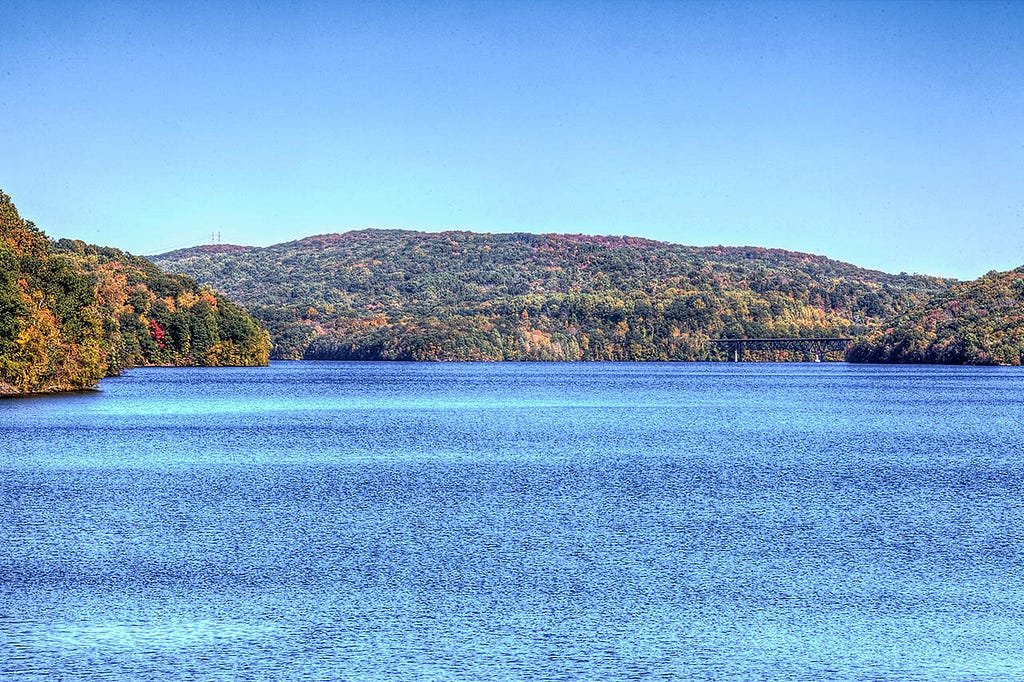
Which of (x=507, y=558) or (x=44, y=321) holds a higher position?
(x=44, y=321)

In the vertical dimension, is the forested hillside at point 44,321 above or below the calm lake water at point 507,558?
above

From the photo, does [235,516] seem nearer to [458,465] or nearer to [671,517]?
[671,517]

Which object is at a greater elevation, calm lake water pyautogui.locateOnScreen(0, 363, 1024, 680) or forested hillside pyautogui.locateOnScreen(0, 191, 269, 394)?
forested hillside pyautogui.locateOnScreen(0, 191, 269, 394)

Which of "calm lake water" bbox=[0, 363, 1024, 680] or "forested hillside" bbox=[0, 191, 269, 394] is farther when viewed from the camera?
"forested hillside" bbox=[0, 191, 269, 394]

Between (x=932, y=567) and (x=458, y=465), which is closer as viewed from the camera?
(x=932, y=567)

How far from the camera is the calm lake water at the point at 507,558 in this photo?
17.9m

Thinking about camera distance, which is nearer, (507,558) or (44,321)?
(507,558)

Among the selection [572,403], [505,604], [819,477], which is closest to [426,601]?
[505,604]

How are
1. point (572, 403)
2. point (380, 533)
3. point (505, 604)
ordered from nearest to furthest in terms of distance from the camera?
point (505, 604) < point (380, 533) < point (572, 403)

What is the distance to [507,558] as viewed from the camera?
1000 inches

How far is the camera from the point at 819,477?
41.2 m

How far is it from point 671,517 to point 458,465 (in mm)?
14591

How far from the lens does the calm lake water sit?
17.9 metres

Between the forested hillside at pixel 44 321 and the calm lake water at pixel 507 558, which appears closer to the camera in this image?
the calm lake water at pixel 507 558
